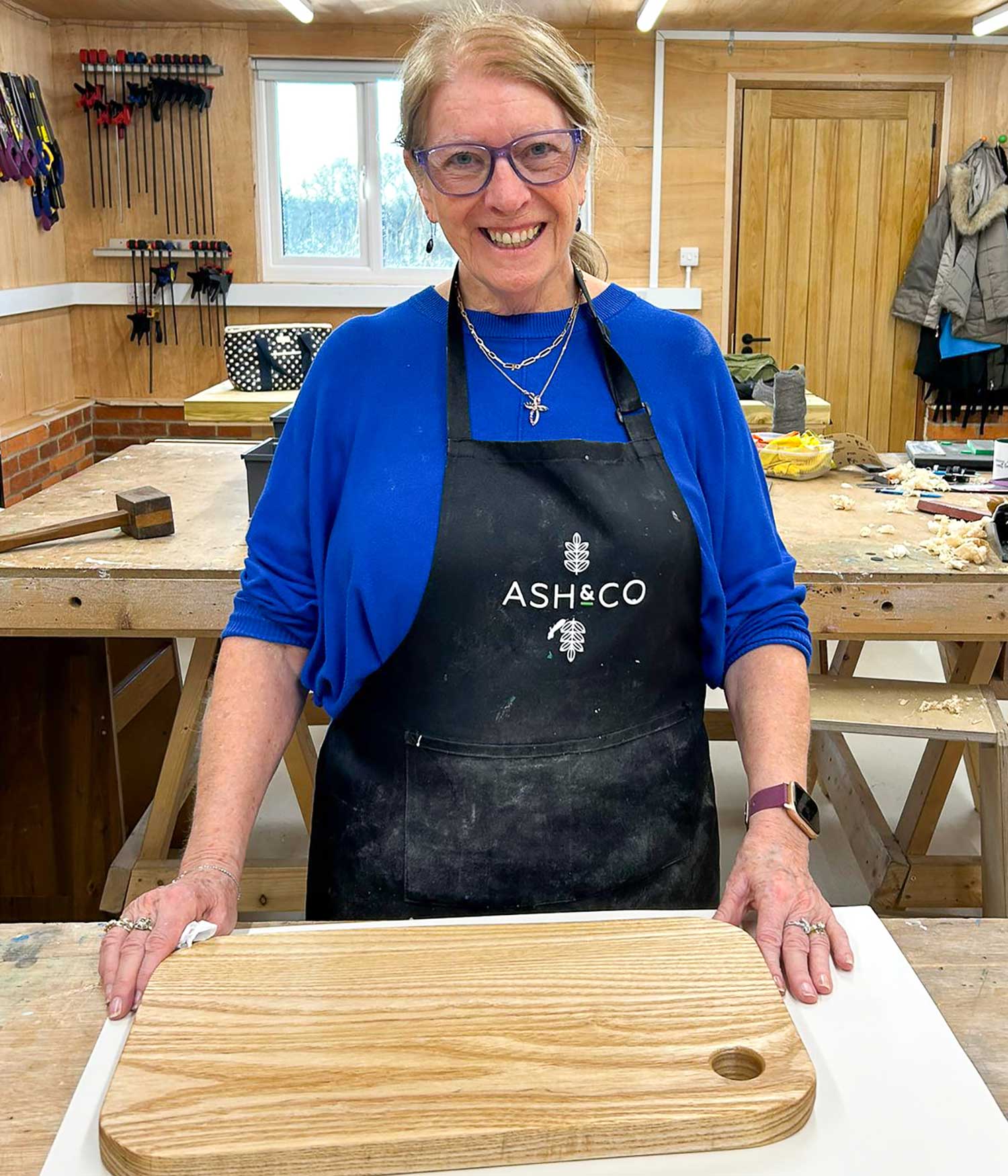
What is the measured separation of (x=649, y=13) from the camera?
5.21m

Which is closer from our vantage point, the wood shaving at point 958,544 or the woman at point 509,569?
the woman at point 509,569

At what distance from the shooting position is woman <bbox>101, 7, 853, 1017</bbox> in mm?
1340

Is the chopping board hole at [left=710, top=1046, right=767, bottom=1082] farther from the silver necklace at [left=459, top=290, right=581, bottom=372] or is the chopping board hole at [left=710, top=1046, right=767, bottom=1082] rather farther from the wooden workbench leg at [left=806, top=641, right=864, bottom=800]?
the wooden workbench leg at [left=806, top=641, right=864, bottom=800]

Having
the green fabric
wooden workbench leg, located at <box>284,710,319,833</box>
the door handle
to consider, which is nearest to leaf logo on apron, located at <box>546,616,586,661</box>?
wooden workbench leg, located at <box>284,710,319,833</box>

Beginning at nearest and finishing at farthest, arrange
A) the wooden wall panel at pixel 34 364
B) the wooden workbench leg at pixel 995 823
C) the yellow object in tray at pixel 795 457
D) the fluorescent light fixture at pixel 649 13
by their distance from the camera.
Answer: the wooden workbench leg at pixel 995 823 → the yellow object in tray at pixel 795 457 → the fluorescent light fixture at pixel 649 13 → the wooden wall panel at pixel 34 364

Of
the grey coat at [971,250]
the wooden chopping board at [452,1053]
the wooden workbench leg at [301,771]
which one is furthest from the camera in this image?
the grey coat at [971,250]

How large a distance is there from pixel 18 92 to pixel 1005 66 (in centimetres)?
502

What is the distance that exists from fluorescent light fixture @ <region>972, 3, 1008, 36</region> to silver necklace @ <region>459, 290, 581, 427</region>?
15.9 feet

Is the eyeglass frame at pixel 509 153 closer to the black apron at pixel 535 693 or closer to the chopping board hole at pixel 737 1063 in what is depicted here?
the black apron at pixel 535 693

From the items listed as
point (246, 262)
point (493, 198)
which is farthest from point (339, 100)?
point (493, 198)

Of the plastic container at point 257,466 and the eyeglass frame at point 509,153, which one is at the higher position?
the eyeglass frame at point 509,153

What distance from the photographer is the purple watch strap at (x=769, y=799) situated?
4.09 feet

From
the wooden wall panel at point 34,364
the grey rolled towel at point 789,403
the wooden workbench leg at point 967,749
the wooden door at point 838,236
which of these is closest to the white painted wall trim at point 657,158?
the wooden door at point 838,236

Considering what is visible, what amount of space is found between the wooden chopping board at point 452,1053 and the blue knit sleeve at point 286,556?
432 mm
